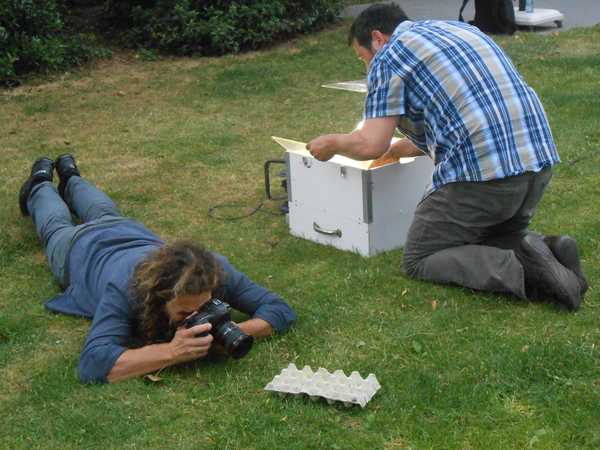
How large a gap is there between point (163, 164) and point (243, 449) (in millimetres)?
3955

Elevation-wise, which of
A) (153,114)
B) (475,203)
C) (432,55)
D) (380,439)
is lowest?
(153,114)

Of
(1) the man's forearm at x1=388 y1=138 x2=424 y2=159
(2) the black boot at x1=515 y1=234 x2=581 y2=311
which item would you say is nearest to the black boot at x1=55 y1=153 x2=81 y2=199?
(1) the man's forearm at x1=388 y1=138 x2=424 y2=159

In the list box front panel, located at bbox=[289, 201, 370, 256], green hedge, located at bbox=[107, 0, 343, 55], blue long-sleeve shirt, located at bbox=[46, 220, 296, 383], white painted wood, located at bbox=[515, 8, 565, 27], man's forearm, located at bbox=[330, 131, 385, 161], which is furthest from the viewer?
white painted wood, located at bbox=[515, 8, 565, 27]

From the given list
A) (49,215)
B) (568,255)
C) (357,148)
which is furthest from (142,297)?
(568,255)

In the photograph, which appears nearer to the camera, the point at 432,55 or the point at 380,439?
the point at 380,439

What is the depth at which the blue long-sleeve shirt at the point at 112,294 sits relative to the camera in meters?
3.46

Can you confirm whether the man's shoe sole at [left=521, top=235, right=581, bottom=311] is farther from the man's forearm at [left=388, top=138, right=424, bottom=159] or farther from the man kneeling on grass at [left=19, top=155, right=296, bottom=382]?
the man kneeling on grass at [left=19, top=155, right=296, bottom=382]

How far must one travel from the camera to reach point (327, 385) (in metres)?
3.19

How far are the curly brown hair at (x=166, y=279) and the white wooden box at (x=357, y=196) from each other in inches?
48.4

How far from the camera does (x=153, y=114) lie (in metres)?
8.27

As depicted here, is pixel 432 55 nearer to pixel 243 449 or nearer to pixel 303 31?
pixel 243 449

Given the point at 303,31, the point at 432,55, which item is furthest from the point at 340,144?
the point at 303,31

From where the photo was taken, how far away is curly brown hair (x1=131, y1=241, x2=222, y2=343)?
332 cm

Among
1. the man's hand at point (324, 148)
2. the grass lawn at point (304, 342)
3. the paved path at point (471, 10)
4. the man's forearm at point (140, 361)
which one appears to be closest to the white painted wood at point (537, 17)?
the paved path at point (471, 10)
